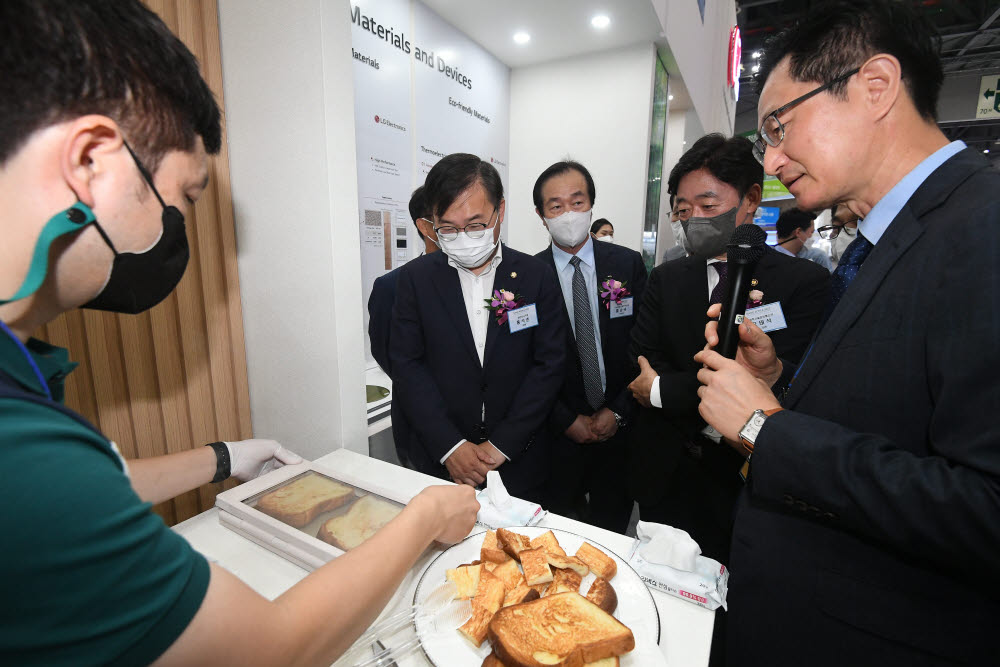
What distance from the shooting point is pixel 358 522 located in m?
1.12

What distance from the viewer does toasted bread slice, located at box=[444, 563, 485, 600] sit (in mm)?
885

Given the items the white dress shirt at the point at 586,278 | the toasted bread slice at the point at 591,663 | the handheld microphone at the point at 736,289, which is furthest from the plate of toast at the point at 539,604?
the white dress shirt at the point at 586,278

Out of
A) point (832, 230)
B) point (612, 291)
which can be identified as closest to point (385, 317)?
point (612, 291)

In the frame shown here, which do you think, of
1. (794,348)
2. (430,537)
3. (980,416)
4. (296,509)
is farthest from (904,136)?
(296,509)

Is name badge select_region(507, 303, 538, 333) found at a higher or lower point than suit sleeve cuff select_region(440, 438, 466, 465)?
higher

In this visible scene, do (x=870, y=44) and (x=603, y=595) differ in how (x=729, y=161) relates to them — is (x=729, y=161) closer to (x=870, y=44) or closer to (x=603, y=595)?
(x=870, y=44)

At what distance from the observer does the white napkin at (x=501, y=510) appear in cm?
121

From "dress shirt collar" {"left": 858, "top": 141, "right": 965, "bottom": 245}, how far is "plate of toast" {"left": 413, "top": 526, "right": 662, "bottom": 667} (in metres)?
0.89

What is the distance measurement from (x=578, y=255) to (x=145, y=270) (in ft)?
6.90

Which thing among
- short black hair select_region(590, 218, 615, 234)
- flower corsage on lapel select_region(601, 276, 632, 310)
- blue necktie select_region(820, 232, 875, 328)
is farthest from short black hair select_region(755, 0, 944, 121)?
short black hair select_region(590, 218, 615, 234)

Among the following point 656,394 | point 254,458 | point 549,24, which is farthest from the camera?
point 549,24

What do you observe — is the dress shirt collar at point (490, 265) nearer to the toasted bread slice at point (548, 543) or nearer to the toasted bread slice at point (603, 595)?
the toasted bread slice at point (548, 543)

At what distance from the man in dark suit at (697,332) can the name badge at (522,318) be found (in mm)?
478

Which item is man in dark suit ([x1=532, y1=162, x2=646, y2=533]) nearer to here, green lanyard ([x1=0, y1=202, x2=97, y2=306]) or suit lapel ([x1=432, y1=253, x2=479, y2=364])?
suit lapel ([x1=432, y1=253, x2=479, y2=364])
